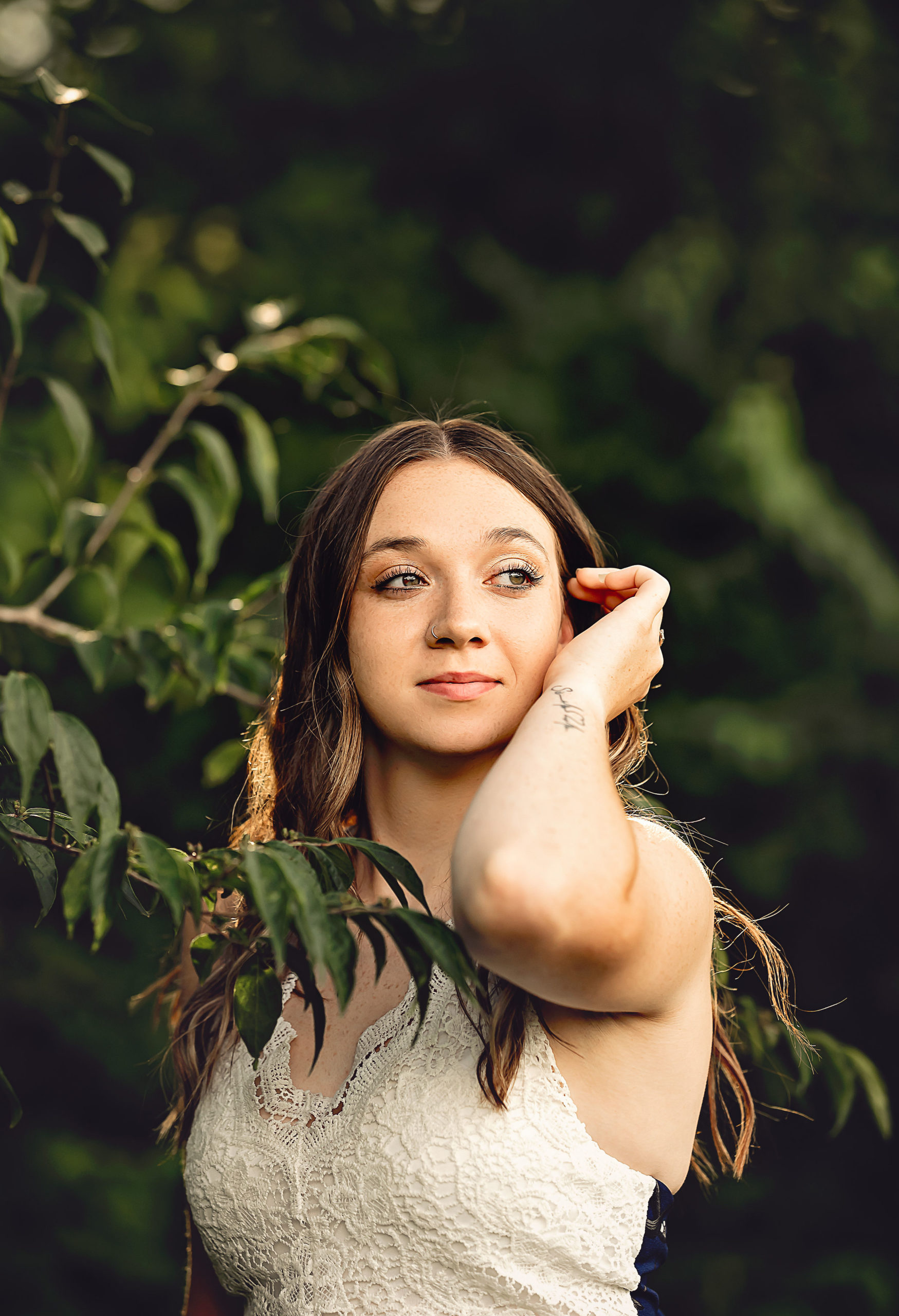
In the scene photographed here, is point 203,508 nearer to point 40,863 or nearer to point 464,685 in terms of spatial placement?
point 464,685

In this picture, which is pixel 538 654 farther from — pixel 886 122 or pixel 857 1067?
pixel 886 122

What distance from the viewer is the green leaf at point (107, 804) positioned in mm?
1028

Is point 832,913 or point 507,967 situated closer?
point 507,967

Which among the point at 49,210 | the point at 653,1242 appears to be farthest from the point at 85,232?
the point at 653,1242

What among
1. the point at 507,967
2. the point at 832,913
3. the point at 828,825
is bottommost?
the point at 832,913

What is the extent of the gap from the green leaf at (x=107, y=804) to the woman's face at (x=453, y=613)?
48 centimetres

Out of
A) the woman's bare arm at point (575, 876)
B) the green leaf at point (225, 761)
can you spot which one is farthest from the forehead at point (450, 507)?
the green leaf at point (225, 761)

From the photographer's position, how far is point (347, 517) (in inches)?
62.5

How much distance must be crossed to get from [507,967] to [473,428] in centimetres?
90

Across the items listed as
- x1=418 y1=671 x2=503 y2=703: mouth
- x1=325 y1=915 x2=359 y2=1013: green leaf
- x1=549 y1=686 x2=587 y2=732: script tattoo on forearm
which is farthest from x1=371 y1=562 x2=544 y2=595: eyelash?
x1=325 y1=915 x2=359 y2=1013: green leaf

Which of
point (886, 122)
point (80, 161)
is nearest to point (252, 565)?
point (80, 161)

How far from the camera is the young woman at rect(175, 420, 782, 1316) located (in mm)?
1119

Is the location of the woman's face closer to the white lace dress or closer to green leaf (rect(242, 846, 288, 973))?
the white lace dress

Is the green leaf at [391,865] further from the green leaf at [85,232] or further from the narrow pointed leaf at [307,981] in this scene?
the green leaf at [85,232]
